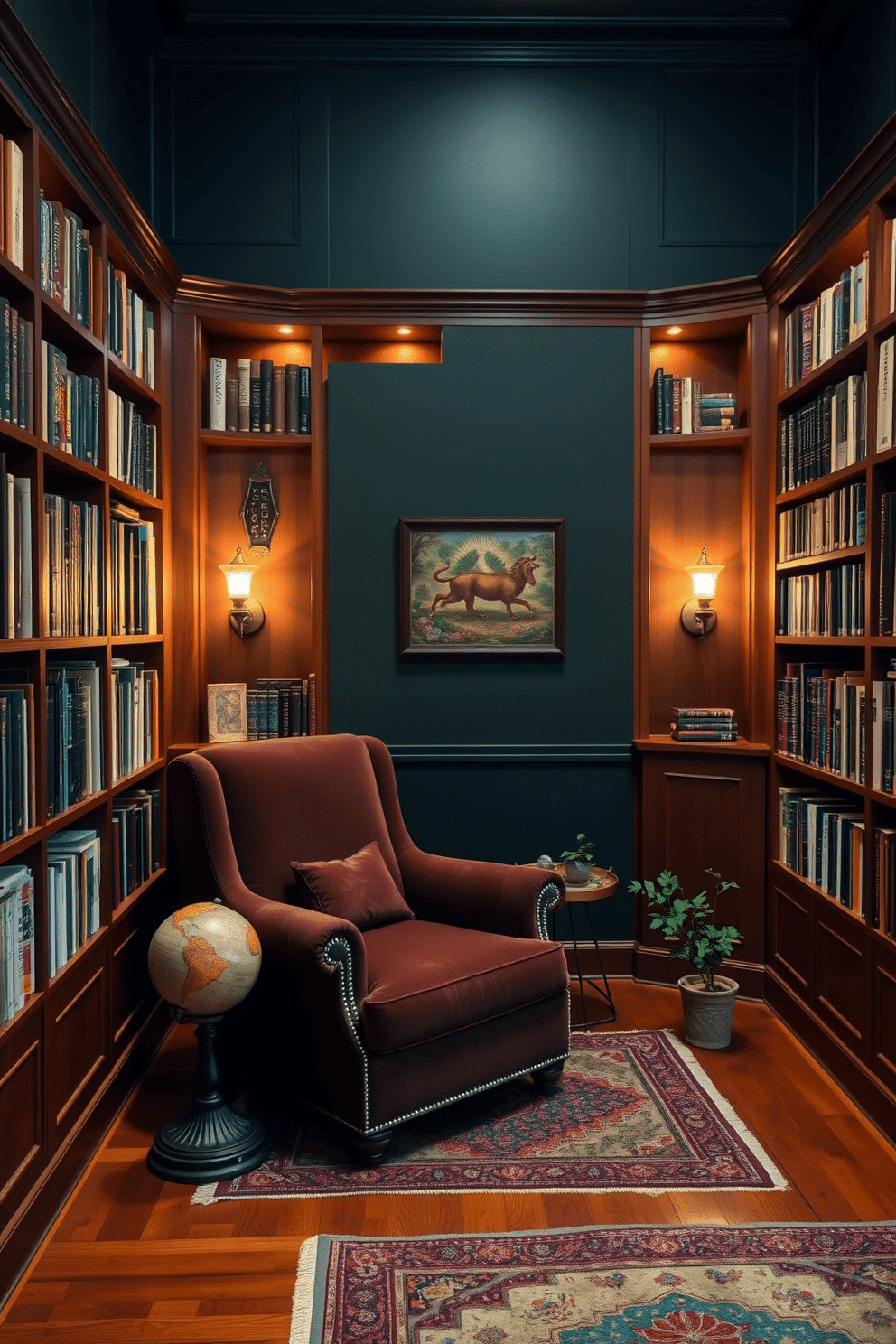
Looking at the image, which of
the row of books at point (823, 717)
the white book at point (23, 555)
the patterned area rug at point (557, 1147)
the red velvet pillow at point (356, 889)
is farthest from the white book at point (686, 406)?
the white book at point (23, 555)

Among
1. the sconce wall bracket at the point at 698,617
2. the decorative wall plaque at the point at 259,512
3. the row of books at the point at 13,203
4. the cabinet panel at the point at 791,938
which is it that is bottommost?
the cabinet panel at the point at 791,938

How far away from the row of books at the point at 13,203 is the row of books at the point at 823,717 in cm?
258

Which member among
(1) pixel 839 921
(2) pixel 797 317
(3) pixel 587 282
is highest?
(3) pixel 587 282

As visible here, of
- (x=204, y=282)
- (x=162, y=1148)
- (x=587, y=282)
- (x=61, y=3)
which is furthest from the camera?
(x=587, y=282)

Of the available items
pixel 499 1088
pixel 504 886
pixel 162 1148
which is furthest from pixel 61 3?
pixel 499 1088

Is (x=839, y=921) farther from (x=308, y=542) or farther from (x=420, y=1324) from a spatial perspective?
(x=308, y=542)

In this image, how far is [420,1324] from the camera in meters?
2.10

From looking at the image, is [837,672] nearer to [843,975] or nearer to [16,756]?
[843,975]

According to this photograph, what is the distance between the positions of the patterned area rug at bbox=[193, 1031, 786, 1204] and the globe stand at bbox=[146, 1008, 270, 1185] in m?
0.04

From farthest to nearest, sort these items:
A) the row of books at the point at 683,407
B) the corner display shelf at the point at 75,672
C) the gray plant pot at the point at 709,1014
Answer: the row of books at the point at 683,407 → the gray plant pot at the point at 709,1014 → the corner display shelf at the point at 75,672

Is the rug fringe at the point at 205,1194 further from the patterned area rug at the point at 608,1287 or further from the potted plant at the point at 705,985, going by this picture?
the potted plant at the point at 705,985

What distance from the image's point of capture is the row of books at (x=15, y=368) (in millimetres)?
2254

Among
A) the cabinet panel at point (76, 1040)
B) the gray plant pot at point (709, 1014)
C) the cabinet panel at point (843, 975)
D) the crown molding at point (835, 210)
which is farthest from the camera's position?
the gray plant pot at point (709, 1014)

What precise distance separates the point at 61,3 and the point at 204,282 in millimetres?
1092
